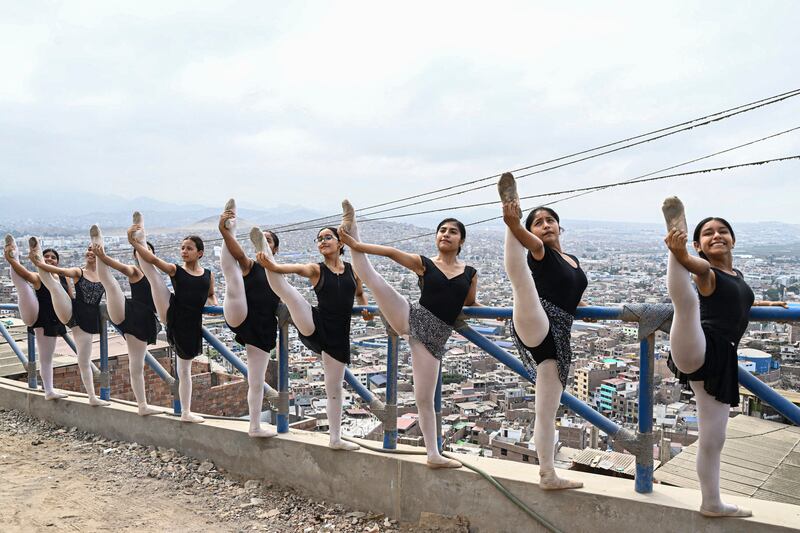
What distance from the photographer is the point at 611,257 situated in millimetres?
17766

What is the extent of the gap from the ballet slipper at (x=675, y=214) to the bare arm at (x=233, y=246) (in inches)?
113

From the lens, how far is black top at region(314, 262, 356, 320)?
4.05 m

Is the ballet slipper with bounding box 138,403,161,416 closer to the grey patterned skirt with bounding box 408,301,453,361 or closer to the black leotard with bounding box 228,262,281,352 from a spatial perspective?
the black leotard with bounding box 228,262,281,352

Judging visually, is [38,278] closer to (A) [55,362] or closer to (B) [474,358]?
(A) [55,362]

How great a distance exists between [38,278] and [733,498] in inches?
240

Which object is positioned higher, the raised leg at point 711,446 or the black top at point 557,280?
the black top at point 557,280

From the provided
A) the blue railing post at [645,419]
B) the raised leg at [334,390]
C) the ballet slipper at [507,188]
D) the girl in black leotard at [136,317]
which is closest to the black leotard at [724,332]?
the blue railing post at [645,419]

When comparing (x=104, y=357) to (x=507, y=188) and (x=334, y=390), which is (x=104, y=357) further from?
(x=507, y=188)

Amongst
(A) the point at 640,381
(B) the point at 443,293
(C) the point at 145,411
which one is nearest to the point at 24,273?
(C) the point at 145,411

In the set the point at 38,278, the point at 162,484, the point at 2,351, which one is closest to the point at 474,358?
the point at 162,484

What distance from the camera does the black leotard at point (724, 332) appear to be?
2752mm

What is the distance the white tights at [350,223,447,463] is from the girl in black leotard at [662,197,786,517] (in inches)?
51.7

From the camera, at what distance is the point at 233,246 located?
4.38m

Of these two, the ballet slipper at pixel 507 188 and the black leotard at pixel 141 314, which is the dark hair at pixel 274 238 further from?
the ballet slipper at pixel 507 188
